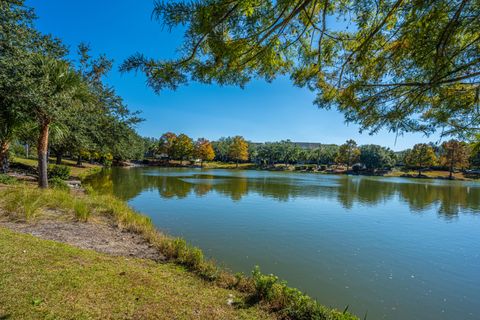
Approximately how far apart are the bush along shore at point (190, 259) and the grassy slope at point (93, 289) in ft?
0.88

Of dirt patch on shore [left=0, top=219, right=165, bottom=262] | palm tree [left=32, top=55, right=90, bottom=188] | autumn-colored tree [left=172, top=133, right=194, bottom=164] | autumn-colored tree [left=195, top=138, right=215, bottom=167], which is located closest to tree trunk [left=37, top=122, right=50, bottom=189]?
palm tree [left=32, top=55, right=90, bottom=188]

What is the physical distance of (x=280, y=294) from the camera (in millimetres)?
3988

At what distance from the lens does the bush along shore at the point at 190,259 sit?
145 inches

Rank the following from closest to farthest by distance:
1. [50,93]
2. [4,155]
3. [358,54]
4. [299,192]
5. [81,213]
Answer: [358,54], [81,213], [50,93], [4,155], [299,192]

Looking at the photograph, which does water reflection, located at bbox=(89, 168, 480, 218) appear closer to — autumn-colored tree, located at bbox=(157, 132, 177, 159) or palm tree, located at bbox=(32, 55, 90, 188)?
palm tree, located at bbox=(32, 55, 90, 188)

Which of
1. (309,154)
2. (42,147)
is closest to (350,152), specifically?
(309,154)

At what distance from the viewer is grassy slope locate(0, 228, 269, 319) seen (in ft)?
9.45

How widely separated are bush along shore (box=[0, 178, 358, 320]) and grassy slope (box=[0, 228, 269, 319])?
268mm

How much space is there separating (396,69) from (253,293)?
3.88 meters

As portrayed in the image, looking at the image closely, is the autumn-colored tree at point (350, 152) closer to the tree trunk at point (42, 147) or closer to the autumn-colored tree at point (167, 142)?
the autumn-colored tree at point (167, 142)

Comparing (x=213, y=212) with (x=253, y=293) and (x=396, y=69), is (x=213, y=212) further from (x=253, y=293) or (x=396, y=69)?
(x=396, y=69)

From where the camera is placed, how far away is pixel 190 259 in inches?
203

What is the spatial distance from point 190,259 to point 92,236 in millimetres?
2828

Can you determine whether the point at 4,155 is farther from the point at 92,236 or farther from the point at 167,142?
the point at 167,142
